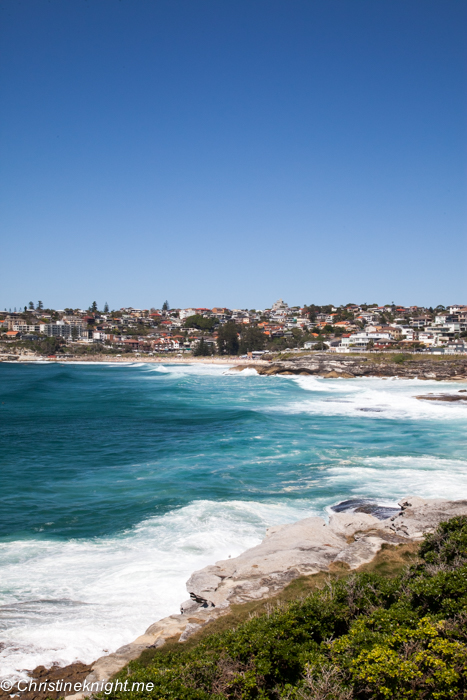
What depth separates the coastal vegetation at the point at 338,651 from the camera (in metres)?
6.27

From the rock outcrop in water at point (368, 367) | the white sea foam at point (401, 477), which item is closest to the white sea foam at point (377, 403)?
the rock outcrop in water at point (368, 367)

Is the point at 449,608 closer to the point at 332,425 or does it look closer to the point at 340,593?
the point at 340,593

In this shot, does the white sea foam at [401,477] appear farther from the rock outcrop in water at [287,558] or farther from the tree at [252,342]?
the tree at [252,342]

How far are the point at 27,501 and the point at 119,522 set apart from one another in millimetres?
4527

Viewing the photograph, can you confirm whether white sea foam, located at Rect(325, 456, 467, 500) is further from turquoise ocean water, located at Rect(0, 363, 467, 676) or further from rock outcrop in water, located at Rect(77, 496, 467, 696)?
rock outcrop in water, located at Rect(77, 496, 467, 696)

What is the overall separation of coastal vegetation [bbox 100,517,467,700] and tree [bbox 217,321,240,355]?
405 ft

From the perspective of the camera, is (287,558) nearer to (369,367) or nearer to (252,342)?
(369,367)

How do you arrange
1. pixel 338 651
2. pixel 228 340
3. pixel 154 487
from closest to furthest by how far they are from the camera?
pixel 338 651
pixel 154 487
pixel 228 340

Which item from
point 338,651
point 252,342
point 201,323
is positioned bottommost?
point 338,651

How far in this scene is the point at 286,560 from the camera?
39.1ft

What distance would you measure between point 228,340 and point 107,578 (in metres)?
121

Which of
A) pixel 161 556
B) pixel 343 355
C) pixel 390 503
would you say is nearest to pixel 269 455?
pixel 390 503

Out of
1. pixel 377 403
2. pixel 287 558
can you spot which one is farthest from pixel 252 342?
pixel 287 558

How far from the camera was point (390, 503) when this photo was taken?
17625 mm
